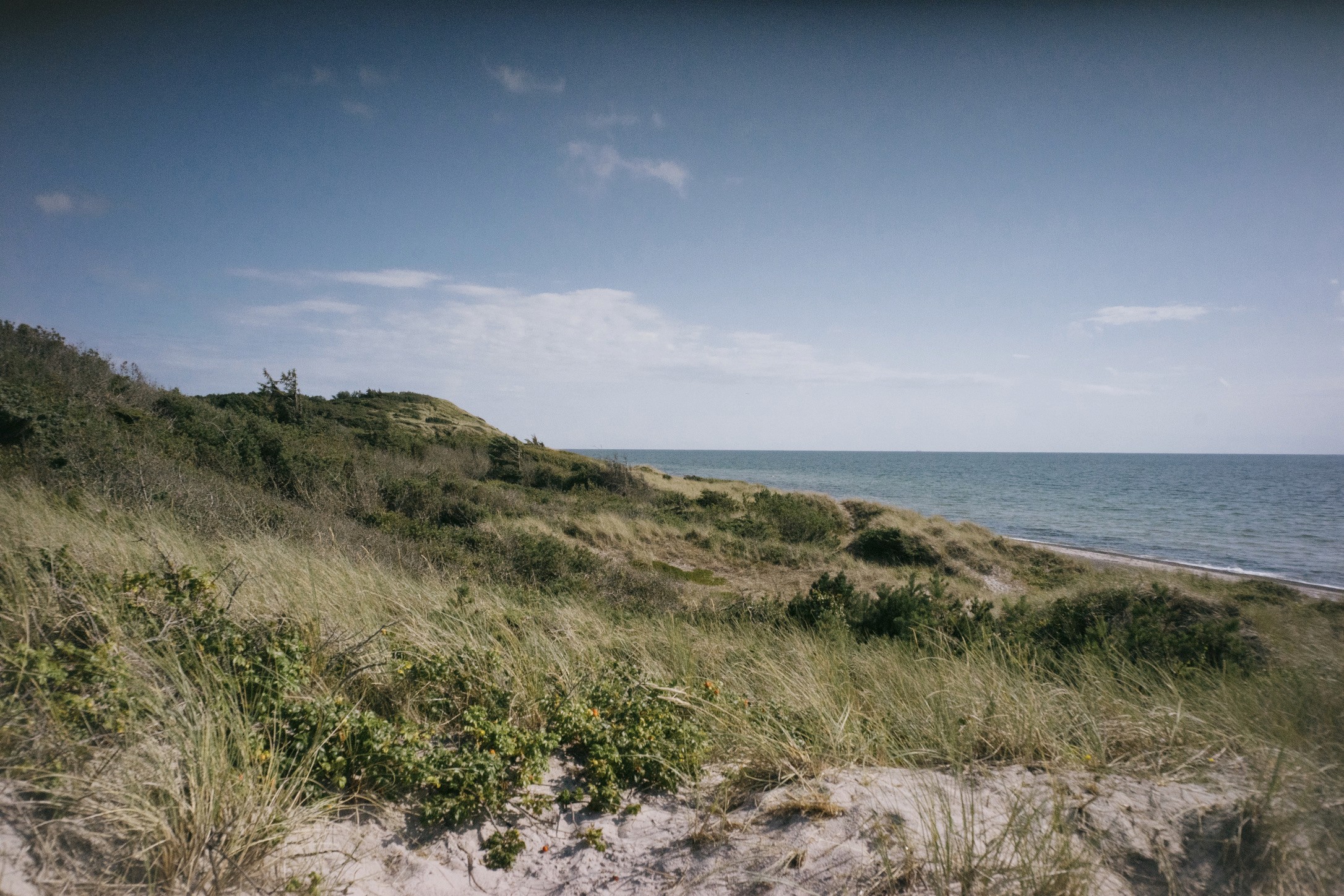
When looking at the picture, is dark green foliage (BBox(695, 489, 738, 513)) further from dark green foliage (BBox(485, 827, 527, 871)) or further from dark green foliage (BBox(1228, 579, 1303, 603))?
dark green foliage (BBox(485, 827, 527, 871))

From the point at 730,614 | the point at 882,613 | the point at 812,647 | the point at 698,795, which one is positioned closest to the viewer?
the point at 698,795

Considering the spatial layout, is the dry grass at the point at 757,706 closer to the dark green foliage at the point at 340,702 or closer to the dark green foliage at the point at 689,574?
the dark green foliage at the point at 340,702

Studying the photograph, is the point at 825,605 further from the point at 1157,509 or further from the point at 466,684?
the point at 1157,509

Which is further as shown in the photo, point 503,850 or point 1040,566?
point 1040,566

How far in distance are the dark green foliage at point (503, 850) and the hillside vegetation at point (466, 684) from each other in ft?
0.05

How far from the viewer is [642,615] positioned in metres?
7.22

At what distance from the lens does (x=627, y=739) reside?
10.5ft

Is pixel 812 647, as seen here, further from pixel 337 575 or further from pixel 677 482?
pixel 677 482

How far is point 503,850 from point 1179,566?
23.7 meters

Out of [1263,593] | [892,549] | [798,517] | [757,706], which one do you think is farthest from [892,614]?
[798,517]

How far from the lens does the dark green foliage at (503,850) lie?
251 cm

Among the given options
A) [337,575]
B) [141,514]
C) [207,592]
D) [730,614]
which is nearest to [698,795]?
[207,592]

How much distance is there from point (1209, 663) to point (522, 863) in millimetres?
6545

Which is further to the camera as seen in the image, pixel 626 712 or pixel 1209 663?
pixel 1209 663
